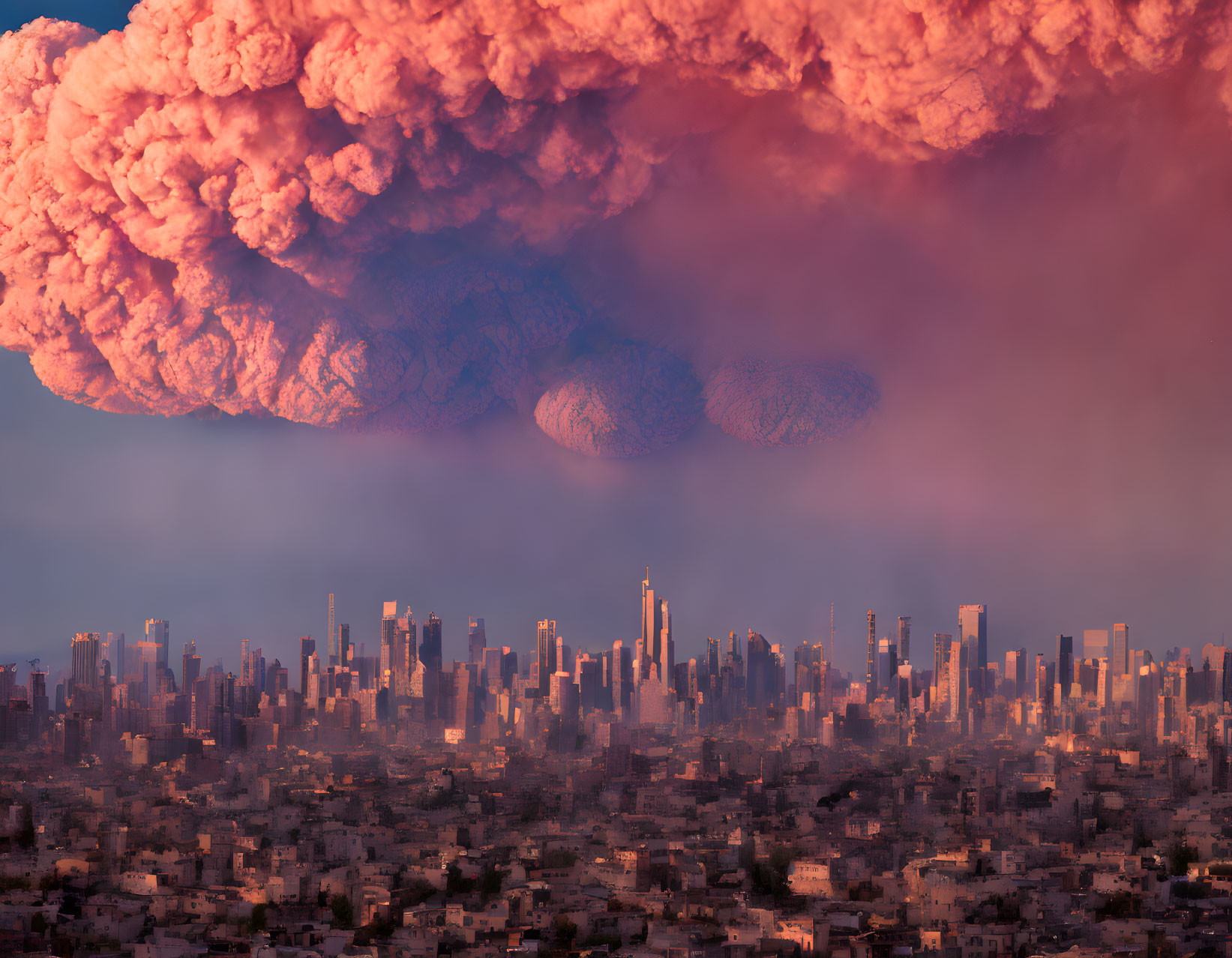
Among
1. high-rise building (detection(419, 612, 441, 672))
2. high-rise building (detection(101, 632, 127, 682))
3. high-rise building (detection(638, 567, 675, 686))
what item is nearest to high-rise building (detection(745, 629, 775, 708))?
high-rise building (detection(638, 567, 675, 686))

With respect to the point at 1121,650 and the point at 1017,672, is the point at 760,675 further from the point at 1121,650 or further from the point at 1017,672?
the point at 1121,650

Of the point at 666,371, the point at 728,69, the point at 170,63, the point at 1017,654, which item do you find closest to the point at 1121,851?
the point at 1017,654

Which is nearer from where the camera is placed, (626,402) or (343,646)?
(626,402)

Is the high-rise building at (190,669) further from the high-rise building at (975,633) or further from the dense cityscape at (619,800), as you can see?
the high-rise building at (975,633)

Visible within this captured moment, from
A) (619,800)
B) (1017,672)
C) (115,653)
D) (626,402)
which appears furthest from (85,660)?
(1017,672)

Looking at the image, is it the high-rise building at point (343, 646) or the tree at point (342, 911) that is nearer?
the tree at point (342, 911)

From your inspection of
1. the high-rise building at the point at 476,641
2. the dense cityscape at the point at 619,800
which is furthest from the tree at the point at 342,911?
the high-rise building at the point at 476,641
